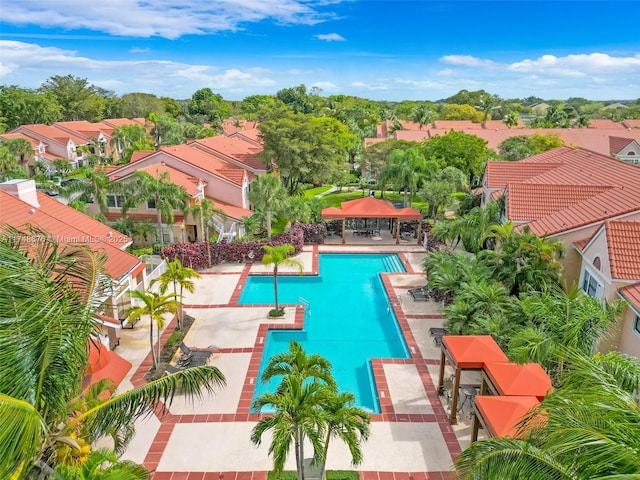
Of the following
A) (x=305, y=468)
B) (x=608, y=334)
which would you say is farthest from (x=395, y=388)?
(x=608, y=334)

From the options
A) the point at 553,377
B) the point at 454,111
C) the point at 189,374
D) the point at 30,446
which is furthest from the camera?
the point at 454,111

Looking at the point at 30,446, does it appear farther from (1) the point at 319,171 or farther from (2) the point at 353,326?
(1) the point at 319,171

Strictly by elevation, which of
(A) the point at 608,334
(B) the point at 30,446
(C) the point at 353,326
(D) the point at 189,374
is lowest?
(C) the point at 353,326

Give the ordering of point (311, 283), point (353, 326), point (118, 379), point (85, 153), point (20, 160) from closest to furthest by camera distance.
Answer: point (118, 379) < point (353, 326) < point (311, 283) < point (20, 160) < point (85, 153)

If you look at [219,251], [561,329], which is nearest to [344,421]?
[561,329]

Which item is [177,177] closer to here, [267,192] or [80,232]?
[267,192]

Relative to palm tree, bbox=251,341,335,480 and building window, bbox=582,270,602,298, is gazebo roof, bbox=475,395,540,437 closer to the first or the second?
palm tree, bbox=251,341,335,480

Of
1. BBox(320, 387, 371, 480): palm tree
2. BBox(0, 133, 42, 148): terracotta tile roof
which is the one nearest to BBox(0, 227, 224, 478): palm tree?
BBox(320, 387, 371, 480): palm tree

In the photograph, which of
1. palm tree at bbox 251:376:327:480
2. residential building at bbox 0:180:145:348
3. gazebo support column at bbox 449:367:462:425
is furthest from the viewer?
residential building at bbox 0:180:145:348
